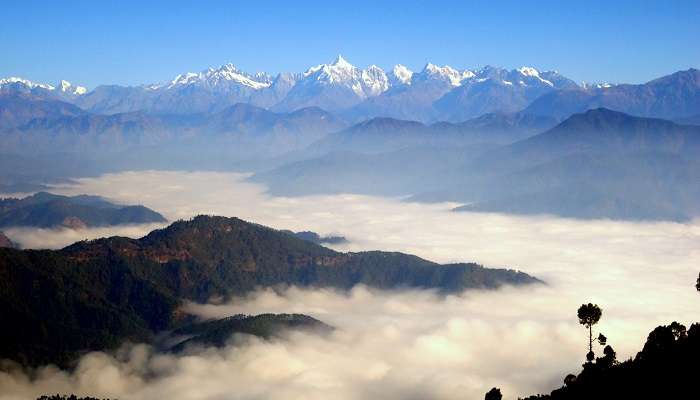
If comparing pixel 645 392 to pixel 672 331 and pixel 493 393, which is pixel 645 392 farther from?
pixel 493 393

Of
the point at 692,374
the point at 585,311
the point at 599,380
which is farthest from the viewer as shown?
the point at 585,311

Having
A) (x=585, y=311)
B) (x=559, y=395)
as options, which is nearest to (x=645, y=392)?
(x=559, y=395)

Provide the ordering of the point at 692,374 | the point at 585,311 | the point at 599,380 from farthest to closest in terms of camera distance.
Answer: the point at 585,311 < the point at 599,380 < the point at 692,374

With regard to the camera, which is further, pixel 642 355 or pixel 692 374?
pixel 642 355

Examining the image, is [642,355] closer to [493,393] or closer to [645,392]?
[645,392]

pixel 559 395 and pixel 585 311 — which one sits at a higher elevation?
pixel 585 311

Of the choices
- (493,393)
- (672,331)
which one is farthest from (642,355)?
(493,393)
